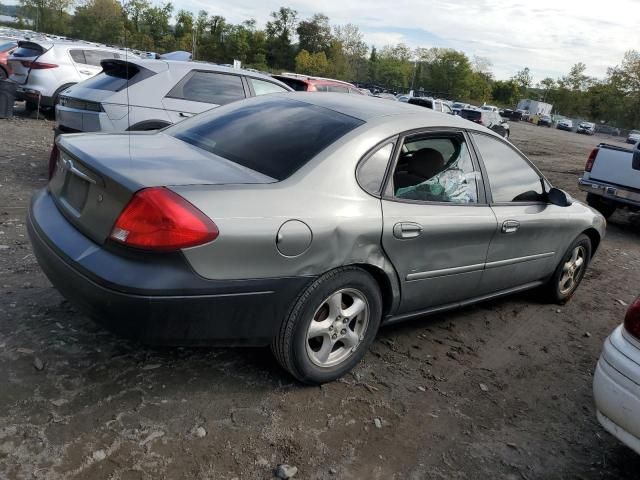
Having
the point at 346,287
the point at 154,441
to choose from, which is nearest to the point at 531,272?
the point at 346,287

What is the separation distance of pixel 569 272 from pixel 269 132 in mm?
3174

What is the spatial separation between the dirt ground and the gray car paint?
51cm

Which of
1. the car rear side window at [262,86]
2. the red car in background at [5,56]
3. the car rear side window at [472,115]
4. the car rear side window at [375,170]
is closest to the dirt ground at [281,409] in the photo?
the car rear side window at [375,170]

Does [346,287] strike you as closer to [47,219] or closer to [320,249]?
[320,249]

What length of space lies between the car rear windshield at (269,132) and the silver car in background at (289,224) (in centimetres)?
1

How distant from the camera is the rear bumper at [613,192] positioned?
854 cm

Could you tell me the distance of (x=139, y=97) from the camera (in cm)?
659

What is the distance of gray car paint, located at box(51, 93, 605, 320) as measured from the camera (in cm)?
256

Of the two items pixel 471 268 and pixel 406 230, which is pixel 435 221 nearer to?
pixel 406 230

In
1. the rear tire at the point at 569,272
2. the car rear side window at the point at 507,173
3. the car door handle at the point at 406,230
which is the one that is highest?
the car rear side window at the point at 507,173

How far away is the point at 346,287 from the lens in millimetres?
2998

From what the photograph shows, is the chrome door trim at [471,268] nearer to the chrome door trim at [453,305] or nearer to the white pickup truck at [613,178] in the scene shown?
the chrome door trim at [453,305]

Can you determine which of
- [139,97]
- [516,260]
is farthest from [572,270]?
[139,97]

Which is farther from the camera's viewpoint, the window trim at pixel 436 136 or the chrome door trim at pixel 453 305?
the chrome door trim at pixel 453 305
